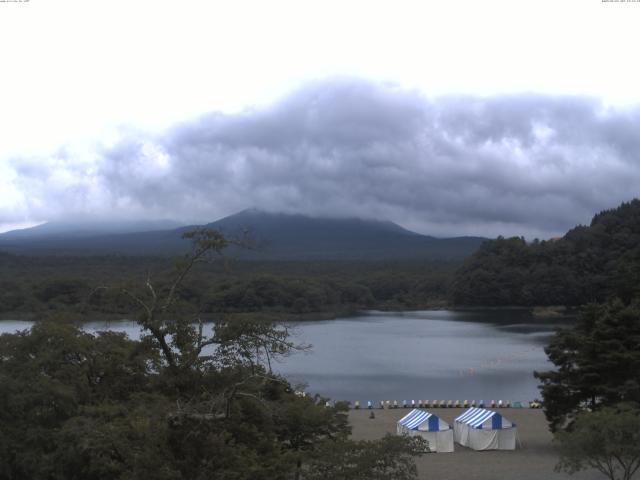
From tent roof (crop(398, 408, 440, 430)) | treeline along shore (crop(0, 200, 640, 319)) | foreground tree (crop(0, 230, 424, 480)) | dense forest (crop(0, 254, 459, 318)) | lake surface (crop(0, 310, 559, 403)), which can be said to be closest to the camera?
foreground tree (crop(0, 230, 424, 480))

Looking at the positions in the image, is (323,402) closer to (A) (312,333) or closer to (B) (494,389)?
(B) (494,389)

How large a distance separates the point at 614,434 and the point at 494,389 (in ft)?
62.6

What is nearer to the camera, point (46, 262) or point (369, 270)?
point (46, 262)

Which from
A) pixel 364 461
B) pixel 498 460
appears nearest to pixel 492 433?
pixel 498 460

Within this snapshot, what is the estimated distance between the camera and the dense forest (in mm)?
56250

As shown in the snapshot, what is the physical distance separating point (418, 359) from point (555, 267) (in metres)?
42.3

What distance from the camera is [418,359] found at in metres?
38.7

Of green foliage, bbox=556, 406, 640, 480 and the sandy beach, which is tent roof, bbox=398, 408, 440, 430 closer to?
the sandy beach

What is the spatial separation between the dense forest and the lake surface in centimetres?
412

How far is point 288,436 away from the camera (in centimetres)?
1134

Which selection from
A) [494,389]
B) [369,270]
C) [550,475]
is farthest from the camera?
[369,270]

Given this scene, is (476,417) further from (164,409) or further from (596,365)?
(164,409)

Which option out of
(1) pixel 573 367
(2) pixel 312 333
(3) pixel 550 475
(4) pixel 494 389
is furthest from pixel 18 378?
(2) pixel 312 333

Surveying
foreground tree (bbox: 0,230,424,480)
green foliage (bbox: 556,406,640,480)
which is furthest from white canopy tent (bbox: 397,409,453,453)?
foreground tree (bbox: 0,230,424,480)
